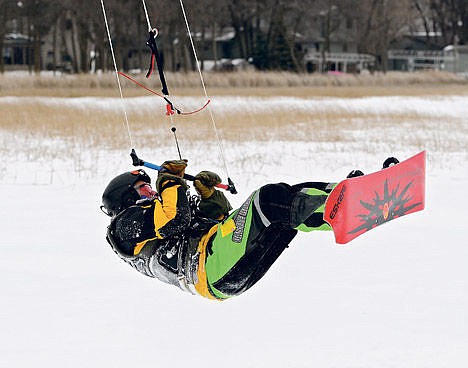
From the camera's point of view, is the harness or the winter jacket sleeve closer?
the winter jacket sleeve

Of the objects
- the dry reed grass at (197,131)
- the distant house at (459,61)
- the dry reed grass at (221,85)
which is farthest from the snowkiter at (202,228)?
the distant house at (459,61)

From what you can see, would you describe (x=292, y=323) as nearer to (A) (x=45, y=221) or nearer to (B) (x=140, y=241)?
(B) (x=140, y=241)

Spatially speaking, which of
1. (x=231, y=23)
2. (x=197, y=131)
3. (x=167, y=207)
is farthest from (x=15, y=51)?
(x=167, y=207)

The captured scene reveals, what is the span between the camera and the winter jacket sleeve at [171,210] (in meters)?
3.62

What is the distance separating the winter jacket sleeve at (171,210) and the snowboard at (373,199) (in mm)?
655

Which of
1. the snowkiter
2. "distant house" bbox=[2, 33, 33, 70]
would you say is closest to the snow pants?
the snowkiter

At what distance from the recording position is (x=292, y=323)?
4016mm

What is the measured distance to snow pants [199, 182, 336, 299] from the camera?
3391mm

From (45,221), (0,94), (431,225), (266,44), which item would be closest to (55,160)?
(45,221)

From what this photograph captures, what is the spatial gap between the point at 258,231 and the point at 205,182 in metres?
0.56

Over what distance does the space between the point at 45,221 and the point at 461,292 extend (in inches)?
148

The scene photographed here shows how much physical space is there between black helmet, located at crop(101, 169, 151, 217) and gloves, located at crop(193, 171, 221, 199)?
0.28 meters

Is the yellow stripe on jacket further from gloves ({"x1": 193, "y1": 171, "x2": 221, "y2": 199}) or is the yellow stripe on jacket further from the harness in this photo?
gloves ({"x1": 193, "y1": 171, "x2": 221, "y2": 199})

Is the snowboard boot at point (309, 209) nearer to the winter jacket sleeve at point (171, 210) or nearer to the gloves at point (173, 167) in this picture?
the winter jacket sleeve at point (171, 210)
